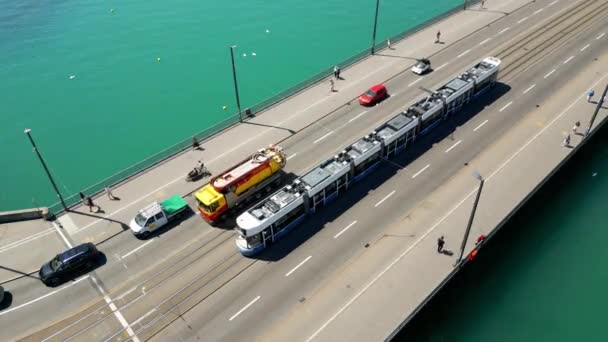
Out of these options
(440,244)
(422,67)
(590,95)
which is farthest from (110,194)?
(590,95)

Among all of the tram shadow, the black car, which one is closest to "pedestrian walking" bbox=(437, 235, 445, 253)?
the tram shadow

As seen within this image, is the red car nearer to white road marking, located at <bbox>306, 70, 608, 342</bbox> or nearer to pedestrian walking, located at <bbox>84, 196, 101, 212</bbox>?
white road marking, located at <bbox>306, 70, 608, 342</bbox>

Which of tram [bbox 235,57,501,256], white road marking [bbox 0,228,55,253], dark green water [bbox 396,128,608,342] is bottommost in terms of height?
dark green water [bbox 396,128,608,342]

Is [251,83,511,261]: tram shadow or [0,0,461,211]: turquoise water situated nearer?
[251,83,511,261]: tram shadow

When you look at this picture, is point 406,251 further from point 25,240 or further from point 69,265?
point 25,240

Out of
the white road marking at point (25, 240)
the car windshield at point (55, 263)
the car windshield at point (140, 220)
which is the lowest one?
the white road marking at point (25, 240)

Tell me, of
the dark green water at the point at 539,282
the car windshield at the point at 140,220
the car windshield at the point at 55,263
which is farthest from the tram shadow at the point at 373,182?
the car windshield at the point at 55,263

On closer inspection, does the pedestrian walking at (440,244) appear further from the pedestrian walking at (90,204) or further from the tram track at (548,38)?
the tram track at (548,38)
